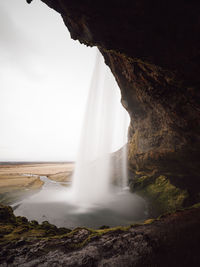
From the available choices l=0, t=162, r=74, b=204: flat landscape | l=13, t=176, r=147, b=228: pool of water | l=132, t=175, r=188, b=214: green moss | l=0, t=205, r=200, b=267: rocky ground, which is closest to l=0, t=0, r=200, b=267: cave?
l=0, t=205, r=200, b=267: rocky ground

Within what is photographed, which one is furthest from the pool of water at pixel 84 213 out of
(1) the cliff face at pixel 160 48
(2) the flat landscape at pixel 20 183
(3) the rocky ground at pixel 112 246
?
(1) the cliff face at pixel 160 48

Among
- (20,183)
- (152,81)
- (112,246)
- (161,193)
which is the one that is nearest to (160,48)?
(152,81)

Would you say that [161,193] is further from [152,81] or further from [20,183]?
[20,183]

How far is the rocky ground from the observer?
163 inches

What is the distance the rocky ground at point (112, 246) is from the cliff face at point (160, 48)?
289 inches

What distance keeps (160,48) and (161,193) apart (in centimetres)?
1715

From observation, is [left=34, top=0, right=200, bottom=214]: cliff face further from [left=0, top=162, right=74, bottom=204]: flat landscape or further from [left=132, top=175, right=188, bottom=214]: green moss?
[left=0, top=162, right=74, bottom=204]: flat landscape

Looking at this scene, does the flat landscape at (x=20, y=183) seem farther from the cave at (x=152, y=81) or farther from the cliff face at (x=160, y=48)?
the cliff face at (x=160, y=48)

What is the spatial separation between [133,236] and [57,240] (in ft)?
10.7

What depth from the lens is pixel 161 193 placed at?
1723 centimetres

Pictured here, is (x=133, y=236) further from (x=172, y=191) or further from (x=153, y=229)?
(x=172, y=191)

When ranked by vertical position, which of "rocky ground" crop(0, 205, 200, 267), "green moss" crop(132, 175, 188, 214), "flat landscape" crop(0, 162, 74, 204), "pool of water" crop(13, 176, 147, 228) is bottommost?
"flat landscape" crop(0, 162, 74, 204)

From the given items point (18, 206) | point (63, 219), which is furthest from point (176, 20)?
point (18, 206)

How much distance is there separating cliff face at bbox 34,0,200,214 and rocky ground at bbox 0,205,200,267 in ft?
24.1
